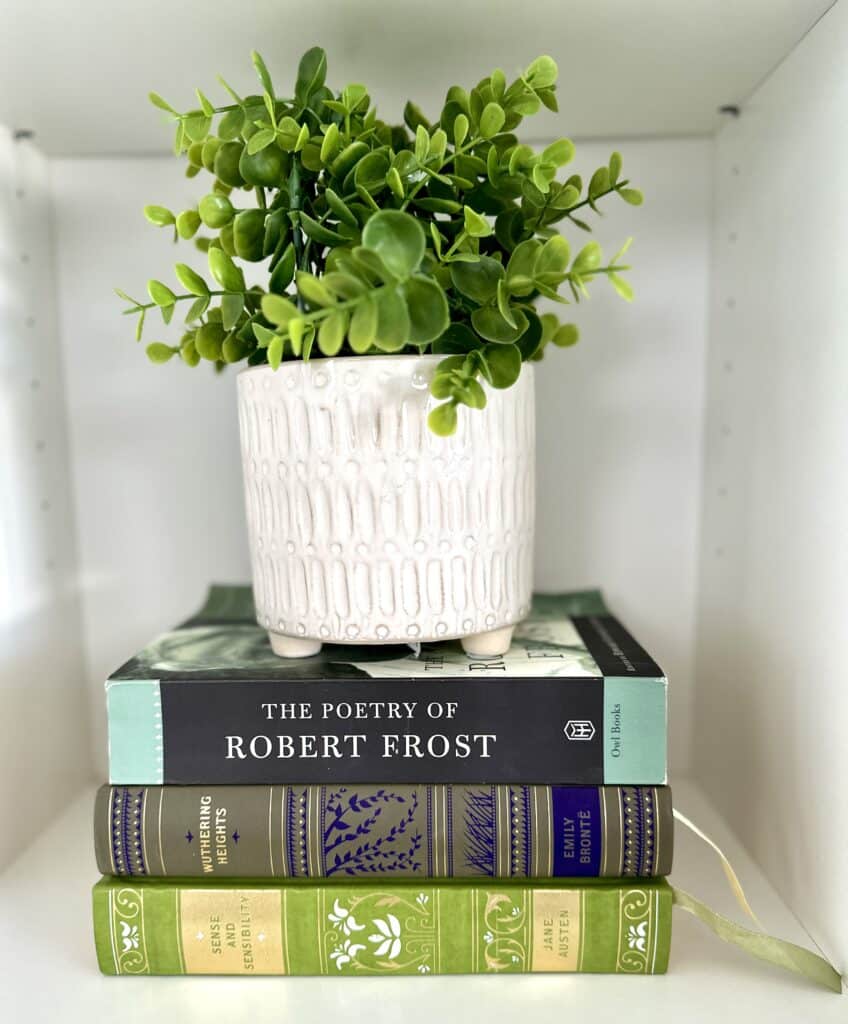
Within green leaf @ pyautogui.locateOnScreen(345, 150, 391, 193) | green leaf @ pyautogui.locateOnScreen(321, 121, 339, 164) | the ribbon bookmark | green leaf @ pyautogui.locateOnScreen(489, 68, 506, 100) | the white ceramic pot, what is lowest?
the ribbon bookmark

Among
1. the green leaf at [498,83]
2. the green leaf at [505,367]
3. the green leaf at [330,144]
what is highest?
the green leaf at [498,83]

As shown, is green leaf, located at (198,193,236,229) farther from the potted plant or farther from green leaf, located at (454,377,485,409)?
green leaf, located at (454,377,485,409)

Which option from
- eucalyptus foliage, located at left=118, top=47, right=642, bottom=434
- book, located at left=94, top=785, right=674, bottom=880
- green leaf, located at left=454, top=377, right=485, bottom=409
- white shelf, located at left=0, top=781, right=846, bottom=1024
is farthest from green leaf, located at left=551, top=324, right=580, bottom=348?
→ white shelf, located at left=0, top=781, right=846, bottom=1024

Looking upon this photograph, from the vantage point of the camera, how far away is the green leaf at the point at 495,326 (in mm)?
451

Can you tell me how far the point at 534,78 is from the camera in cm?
46

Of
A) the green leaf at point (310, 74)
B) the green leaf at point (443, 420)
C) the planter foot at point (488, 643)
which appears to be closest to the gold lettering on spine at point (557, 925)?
the planter foot at point (488, 643)

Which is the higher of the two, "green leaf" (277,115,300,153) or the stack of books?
"green leaf" (277,115,300,153)

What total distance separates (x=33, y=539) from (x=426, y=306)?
0.46 m

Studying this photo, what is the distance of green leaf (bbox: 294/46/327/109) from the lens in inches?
18.7

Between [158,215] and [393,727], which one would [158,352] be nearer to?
[158,215]

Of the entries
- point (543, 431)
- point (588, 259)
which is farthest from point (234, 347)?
point (543, 431)

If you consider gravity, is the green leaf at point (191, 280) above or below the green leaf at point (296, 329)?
above

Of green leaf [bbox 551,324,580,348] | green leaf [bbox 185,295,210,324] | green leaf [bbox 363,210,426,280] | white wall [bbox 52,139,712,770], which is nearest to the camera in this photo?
green leaf [bbox 363,210,426,280]

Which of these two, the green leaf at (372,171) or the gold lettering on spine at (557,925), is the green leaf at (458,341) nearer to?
the green leaf at (372,171)
